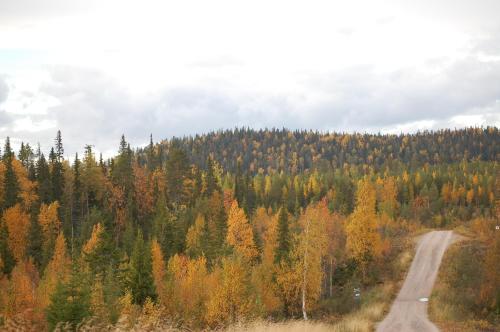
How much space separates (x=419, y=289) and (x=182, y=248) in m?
36.7

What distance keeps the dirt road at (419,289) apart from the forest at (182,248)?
3728 mm

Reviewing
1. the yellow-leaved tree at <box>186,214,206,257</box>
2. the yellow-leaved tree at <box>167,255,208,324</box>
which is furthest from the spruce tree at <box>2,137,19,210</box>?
the yellow-leaved tree at <box>167,255,208,324</box>

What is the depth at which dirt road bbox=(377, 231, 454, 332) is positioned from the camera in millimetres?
31834

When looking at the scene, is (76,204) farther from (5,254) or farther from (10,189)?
(5,254)

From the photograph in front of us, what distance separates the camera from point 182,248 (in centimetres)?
7238

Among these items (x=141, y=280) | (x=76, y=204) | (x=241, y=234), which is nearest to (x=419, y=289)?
(x=241, y=234)

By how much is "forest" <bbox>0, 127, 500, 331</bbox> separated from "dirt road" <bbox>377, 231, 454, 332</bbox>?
12.2ft

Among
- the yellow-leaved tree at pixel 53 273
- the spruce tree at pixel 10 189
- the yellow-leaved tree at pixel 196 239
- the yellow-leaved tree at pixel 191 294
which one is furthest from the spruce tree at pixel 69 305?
the spruce tree at pixel 10 189

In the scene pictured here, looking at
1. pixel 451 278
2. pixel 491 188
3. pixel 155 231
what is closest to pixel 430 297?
pixel 451 278

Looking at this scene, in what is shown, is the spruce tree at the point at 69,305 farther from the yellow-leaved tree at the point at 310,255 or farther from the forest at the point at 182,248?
the yellow-leaved tree at the point at 310,255

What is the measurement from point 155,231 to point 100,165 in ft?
118

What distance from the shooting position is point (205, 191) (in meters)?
104

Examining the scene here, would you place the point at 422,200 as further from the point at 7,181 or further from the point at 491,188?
the point at 7,181

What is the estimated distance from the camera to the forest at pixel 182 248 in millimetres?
35344
